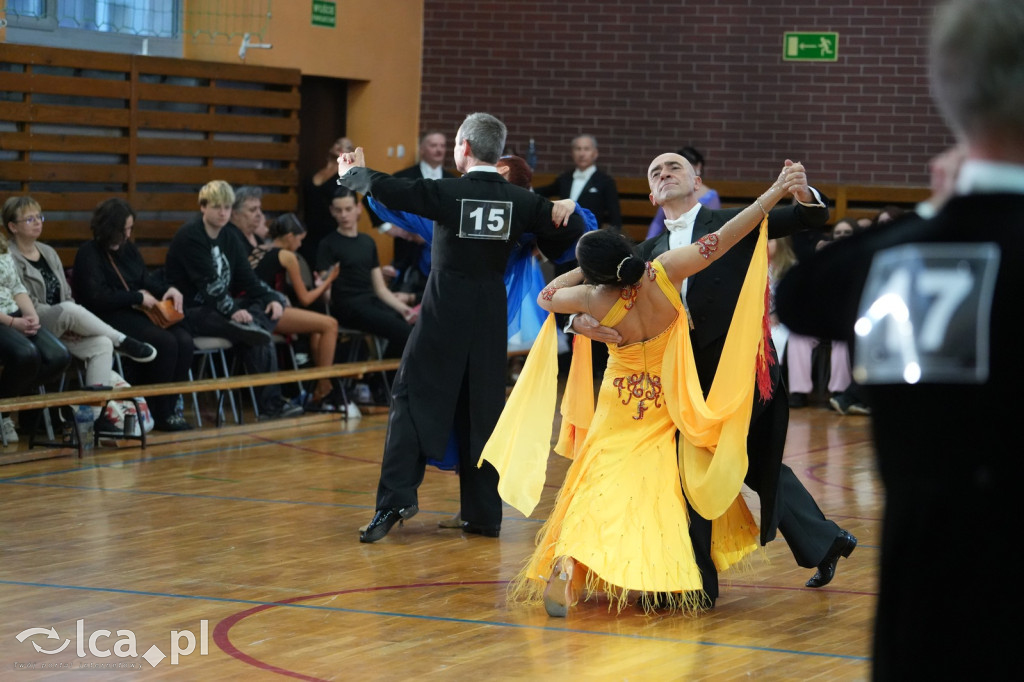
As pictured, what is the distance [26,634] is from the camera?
14.2 feet

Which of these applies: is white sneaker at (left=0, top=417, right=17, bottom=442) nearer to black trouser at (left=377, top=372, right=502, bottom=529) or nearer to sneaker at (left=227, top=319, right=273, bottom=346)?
sneaker at (left=227, top=319, right=273, bottom=346)

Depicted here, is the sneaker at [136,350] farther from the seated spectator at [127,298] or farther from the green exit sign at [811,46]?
the green exit sign at [811,46]

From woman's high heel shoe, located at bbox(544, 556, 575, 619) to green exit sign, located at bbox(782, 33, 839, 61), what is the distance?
906 centimetres

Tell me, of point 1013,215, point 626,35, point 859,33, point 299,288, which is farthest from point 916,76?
point 1013,215

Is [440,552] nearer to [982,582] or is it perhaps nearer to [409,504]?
[409,504]

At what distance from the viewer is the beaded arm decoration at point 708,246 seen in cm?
474

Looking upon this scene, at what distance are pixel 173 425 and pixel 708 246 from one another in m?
4.84

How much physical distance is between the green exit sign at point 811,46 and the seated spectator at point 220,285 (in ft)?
19.5

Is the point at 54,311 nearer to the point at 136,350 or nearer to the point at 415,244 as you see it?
the point at 136,350

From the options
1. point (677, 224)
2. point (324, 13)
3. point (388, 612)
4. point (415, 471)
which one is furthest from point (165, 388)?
point (324, 13)

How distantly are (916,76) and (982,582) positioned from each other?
11.6 meters

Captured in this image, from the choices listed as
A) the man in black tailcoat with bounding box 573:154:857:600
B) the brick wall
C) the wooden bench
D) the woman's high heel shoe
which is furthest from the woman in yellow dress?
the brick wall

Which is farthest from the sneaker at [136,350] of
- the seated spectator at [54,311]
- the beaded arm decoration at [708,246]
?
the beaded arm decoration at [708,246]

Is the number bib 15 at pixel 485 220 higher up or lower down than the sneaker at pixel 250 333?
higher up
